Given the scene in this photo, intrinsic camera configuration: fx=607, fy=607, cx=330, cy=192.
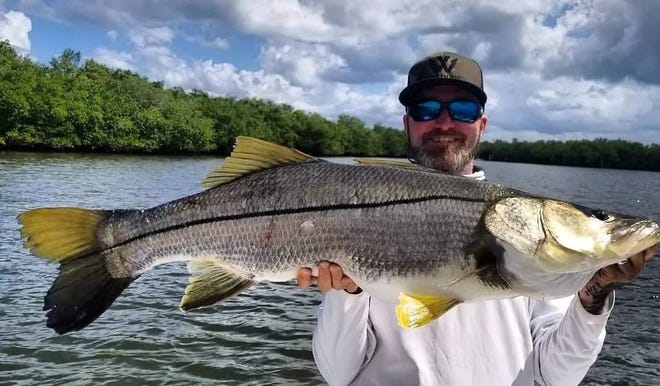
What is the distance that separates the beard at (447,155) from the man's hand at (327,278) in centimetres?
135

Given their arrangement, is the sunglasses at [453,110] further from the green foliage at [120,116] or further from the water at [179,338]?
the green foliage at [120,116]

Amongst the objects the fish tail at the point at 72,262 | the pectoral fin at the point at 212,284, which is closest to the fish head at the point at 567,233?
the pectoral fin at the point at 212,284

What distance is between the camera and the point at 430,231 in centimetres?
315

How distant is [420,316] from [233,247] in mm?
1081

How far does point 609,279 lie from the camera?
10.3 ft

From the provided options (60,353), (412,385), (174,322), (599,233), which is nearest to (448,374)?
(412,385)

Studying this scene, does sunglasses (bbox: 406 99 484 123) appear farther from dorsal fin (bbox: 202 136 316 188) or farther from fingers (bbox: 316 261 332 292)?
fingers (bbox: 316 261 332 292)

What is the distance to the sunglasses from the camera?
14.5 ft

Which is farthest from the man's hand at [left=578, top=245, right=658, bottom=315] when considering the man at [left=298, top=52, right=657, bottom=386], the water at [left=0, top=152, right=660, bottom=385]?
the water at [left=0, top=152, right=660, bottom=385]

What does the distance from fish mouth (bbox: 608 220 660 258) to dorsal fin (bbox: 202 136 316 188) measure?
5.51ft

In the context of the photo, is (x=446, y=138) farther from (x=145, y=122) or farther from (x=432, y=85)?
(x=145, y=122)

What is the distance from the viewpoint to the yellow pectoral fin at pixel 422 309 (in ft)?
10.0

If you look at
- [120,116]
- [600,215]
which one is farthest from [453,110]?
[120,116]

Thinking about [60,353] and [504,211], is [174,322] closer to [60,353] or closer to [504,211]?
[60,353]
